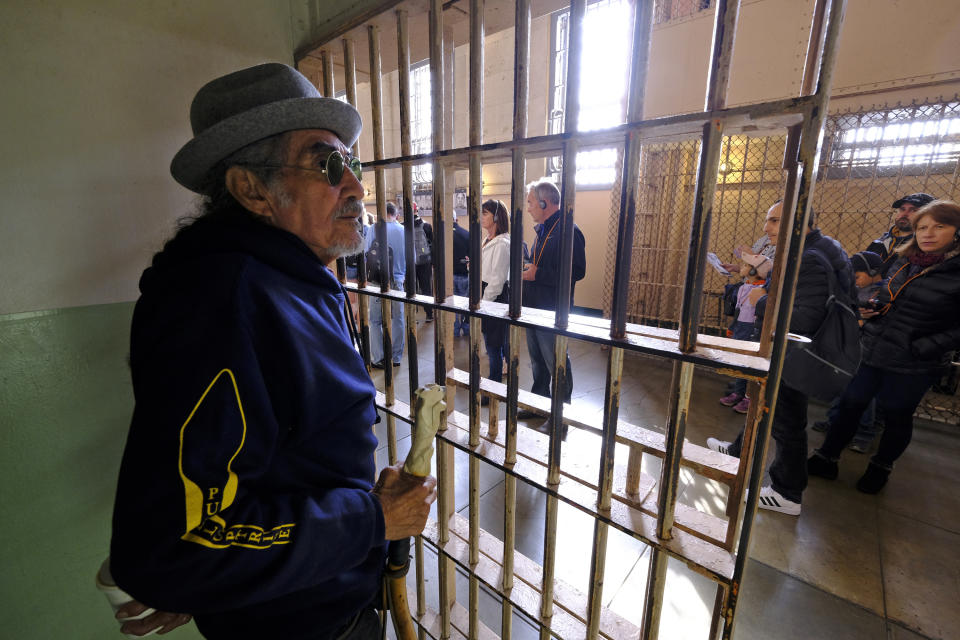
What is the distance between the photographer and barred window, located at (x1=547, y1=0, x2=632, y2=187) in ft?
19.6

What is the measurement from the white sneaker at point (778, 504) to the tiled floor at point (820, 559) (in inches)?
1.8

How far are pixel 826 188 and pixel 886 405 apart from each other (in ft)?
11.4

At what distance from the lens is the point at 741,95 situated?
17.3 feet

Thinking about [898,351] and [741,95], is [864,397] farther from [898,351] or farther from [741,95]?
[741,95]

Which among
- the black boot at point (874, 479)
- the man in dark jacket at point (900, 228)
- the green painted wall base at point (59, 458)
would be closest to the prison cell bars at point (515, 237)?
the green painted wall base at point (59, 458)

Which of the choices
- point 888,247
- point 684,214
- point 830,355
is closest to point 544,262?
point 830,355

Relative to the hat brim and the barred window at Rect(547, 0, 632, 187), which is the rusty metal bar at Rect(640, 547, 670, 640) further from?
the barred window at Rect(547, 0, 632, 187)

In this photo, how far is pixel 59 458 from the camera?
1.43 metres

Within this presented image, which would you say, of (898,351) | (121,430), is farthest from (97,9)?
(898,351)

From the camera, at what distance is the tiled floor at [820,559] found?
1.88 m

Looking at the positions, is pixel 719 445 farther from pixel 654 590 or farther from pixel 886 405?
pixel 654 590

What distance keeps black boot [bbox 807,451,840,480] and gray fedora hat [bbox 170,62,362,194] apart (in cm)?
373

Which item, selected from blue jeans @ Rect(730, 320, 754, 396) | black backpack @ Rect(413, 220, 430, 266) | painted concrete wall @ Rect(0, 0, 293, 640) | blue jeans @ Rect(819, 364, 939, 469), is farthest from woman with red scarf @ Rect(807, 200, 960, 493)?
black backpack @ Rect(413, 220, 430, 266)

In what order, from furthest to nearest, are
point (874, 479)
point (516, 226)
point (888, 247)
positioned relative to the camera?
point (888, 247), point (874, 479), point (516, 226)
